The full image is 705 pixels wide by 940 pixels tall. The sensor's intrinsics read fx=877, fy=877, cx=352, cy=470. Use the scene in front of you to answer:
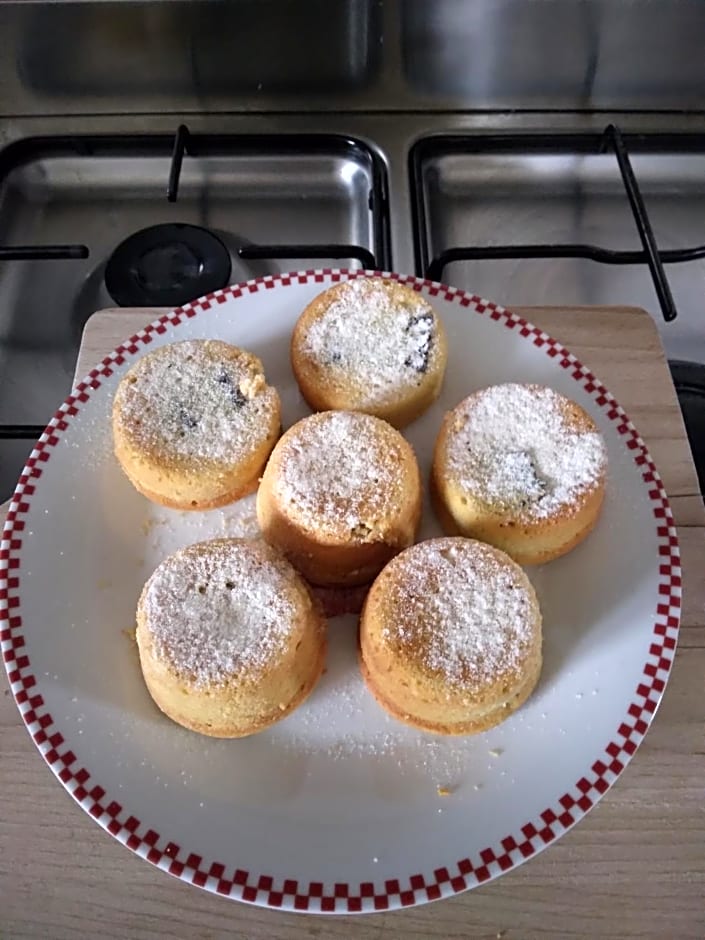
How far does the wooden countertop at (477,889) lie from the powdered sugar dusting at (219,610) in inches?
8.3

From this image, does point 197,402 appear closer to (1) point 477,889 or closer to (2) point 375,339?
(2) point 375,339

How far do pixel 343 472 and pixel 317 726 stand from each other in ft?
0.84

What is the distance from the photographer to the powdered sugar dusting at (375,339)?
991 mm

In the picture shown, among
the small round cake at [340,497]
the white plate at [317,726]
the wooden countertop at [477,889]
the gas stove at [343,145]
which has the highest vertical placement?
the gas stove at [343,145]

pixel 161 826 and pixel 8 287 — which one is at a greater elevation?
pixel 8 287

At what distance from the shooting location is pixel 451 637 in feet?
2.68

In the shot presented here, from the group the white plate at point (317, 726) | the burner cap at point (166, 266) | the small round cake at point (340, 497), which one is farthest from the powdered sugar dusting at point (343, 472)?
the burner cap at point (166, 266)

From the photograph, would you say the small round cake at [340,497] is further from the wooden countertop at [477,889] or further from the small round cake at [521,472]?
the wooden countertop at [477,889]

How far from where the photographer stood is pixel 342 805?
833 millimetres

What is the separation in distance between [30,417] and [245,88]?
683mm

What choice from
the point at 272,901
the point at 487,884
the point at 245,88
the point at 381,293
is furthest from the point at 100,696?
the point at 245,88

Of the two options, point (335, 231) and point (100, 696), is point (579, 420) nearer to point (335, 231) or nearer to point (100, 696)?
point (100, 696)

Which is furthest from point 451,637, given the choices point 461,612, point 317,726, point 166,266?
point 166,266

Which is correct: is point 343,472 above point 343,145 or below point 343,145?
below
